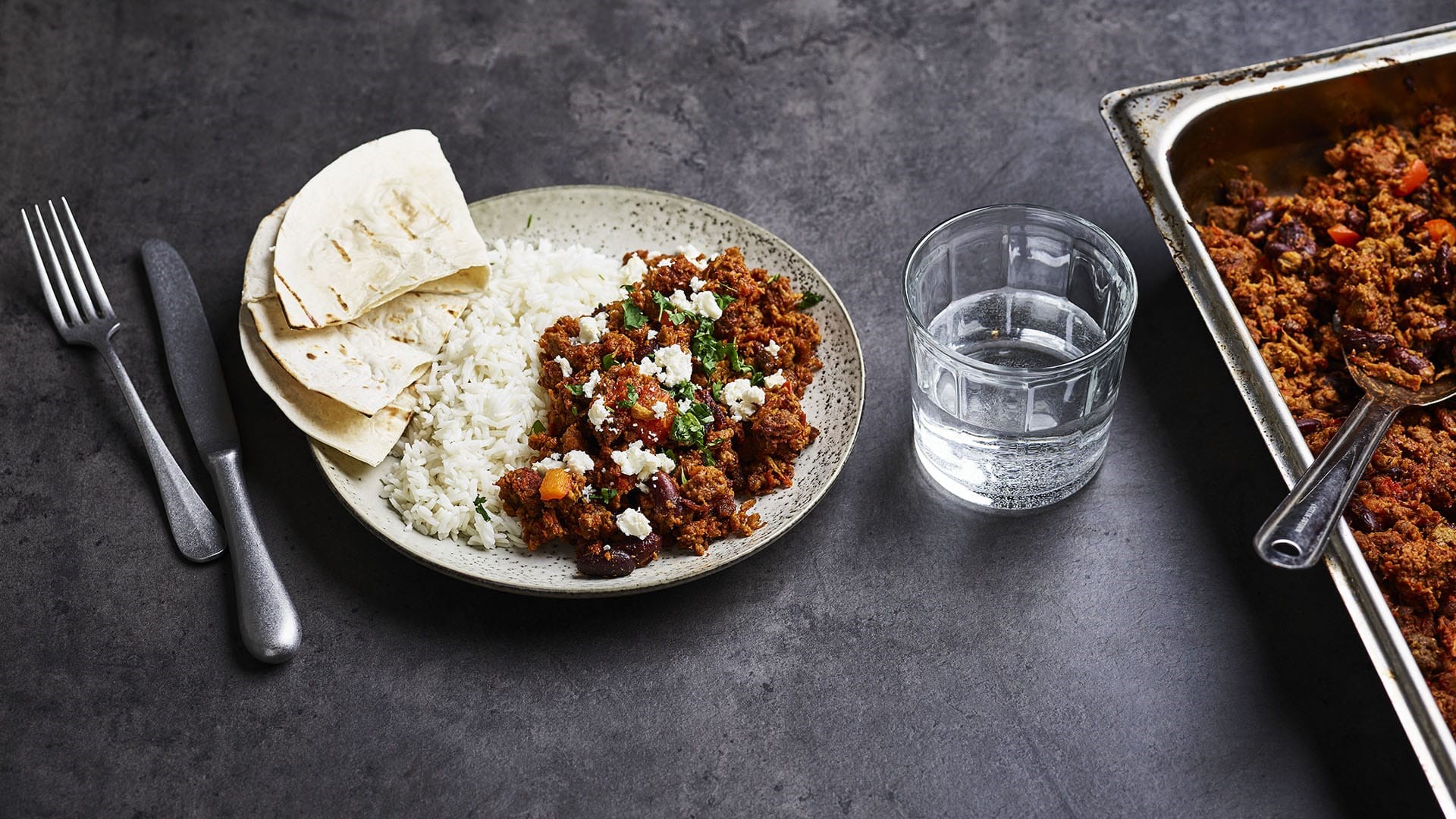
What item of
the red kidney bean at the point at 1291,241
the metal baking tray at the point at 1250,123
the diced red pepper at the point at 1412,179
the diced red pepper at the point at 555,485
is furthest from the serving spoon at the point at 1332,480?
the diced red pepper at the point at 555,485

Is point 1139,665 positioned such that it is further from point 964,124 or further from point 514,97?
point 514,97

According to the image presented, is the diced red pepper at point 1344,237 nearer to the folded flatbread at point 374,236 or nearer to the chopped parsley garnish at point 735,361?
the chopped parsley garnish at point 735,361

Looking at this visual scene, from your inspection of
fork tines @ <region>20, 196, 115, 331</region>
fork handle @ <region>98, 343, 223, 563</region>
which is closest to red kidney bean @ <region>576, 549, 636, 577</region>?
fork handle @ <region>98, 343, 223, 563</region>

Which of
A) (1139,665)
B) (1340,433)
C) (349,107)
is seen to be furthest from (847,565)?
(349,107)

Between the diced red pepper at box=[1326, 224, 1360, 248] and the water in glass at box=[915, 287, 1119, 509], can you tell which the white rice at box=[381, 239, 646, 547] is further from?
the diced red pepper at box=[1326, 224, 1360, 248]

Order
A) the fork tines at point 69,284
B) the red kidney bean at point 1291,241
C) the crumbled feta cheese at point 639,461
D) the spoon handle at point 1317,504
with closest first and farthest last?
the spoon handle at point 1317,504 < the crumbled feta cheese at point 639,461 < the red kidney bean at point 1291,241 < the fork tines at point 69,284
